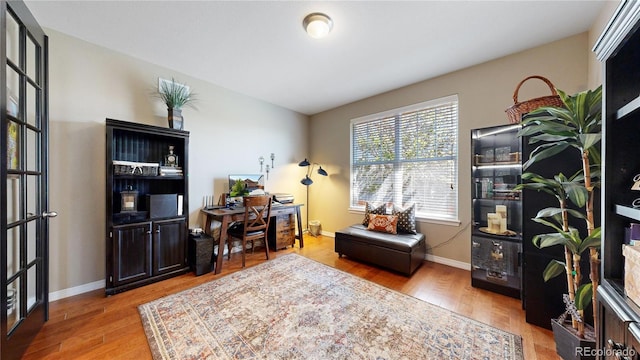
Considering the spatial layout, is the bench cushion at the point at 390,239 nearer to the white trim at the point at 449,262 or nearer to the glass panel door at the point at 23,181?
the white trim at the point at 449,262

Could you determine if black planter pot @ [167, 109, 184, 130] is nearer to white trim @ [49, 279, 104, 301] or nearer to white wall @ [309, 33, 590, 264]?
white trim @ [49, 279, 104, 301]

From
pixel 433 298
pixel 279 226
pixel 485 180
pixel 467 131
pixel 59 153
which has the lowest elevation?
pixel 433 298

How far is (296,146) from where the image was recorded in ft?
15.1

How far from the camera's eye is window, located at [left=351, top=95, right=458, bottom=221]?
3031mm

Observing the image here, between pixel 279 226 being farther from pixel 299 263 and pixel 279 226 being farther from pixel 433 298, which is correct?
pixel 433 298

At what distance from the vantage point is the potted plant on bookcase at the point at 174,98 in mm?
2729

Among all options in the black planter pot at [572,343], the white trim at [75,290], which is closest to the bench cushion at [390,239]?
the black planter pot at [572,343]

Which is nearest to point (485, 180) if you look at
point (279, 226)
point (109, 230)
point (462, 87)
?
point (462, 87)

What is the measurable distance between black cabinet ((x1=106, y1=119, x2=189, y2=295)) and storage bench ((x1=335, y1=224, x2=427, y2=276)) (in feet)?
6.90

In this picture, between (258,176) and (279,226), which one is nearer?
(279,226)

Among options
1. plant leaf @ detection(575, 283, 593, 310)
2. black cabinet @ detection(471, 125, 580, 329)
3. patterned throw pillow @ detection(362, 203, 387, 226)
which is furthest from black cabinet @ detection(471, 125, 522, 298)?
patterned throw pillow @ detection(362, 203, 387, 226)

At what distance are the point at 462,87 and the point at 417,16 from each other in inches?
53.8

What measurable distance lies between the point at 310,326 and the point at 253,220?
67.4 inches

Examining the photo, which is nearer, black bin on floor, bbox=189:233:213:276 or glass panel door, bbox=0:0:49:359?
glass panel door, bbox=0:0:49:359
